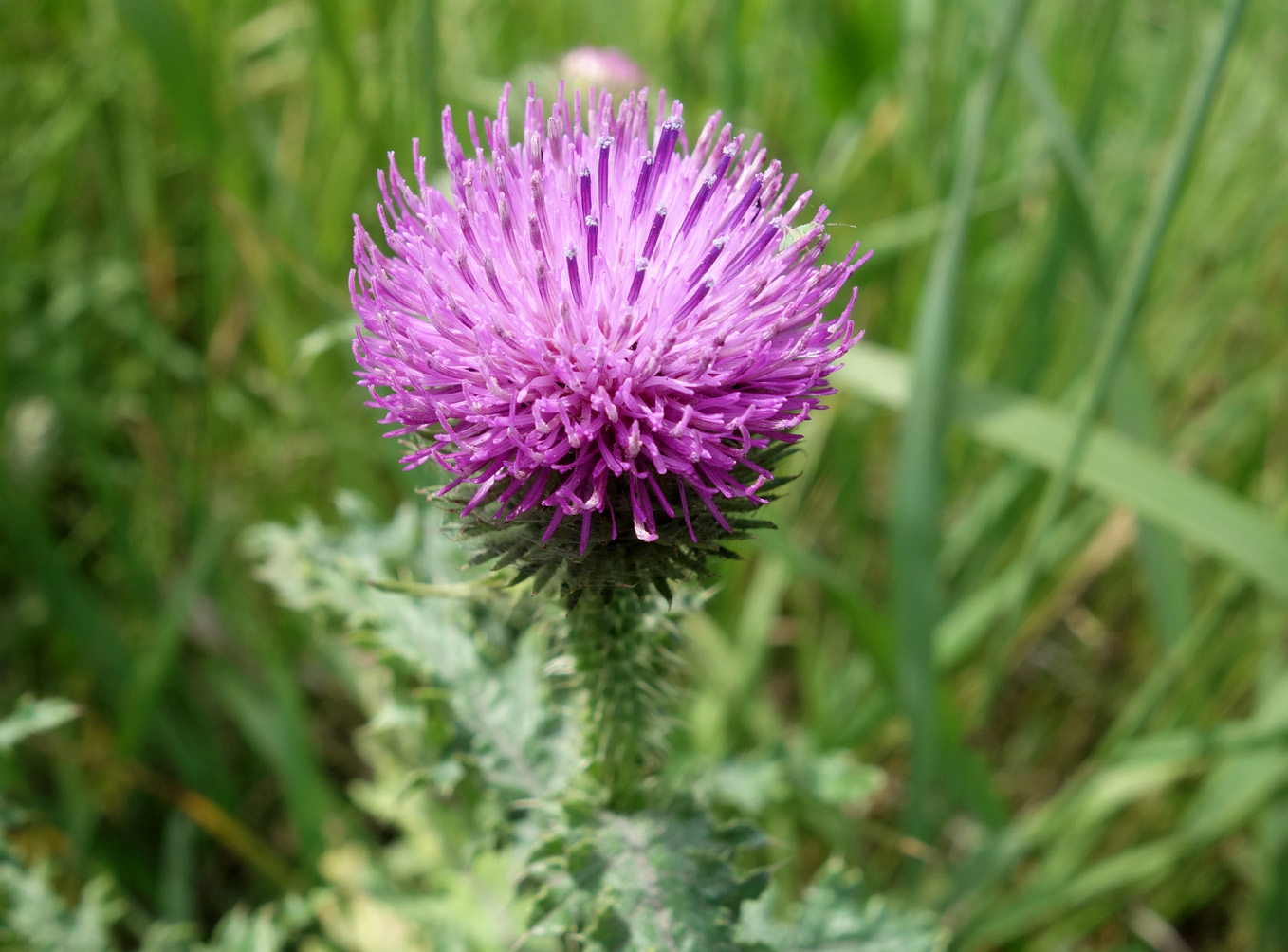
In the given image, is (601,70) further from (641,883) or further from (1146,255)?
(641,883)

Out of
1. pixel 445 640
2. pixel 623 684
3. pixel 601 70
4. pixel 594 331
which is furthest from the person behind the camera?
pixel 601 70

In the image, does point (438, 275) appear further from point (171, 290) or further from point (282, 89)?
point (282, 89)

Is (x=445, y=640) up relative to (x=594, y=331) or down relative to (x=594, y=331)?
down

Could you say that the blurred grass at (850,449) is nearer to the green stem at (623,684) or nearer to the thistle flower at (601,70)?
the thistle flower at (601,70)

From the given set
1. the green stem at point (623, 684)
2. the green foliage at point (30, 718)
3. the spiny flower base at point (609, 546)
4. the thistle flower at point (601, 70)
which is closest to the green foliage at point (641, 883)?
the green stem at point (623, 684)

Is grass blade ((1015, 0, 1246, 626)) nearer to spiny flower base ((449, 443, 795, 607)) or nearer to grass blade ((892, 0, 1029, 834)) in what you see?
grass blade ((892, 0, 1029, 834))

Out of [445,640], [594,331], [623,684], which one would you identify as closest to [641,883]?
[623,684]

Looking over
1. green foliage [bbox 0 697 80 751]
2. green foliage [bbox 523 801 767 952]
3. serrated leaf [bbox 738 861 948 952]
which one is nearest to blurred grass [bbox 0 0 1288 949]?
serrated leaf [bbox 738 861 948 952]
